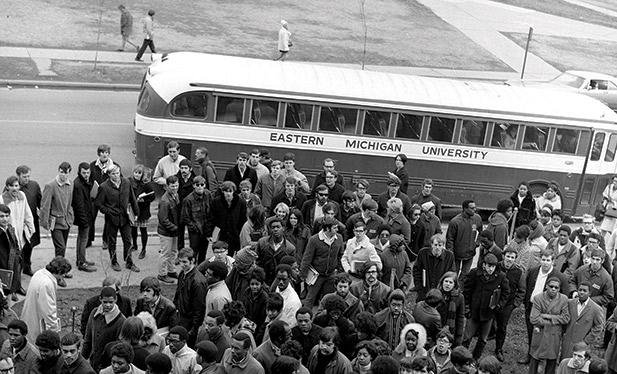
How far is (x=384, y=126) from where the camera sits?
19.2 m

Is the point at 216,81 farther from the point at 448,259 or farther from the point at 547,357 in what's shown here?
the point at 547,357

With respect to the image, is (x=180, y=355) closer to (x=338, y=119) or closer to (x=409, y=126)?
(x=338, y=119)

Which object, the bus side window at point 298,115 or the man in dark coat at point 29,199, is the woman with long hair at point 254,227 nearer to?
the man in dark coat at point 29,199

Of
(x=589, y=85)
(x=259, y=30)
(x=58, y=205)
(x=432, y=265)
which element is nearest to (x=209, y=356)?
(x=432, y=265)

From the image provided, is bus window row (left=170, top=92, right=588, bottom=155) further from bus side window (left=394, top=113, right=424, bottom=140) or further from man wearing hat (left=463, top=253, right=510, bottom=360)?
man wearing hat (left=463, top=253, right=510, bottom=360)

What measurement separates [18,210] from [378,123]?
8234mm

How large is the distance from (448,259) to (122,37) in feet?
63.5

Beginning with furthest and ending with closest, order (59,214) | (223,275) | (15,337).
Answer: (59,214) → (223,275) → (15,337)

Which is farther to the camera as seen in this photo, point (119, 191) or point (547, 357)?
point (119, 191)

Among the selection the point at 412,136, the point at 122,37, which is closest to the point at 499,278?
the point at 412,136

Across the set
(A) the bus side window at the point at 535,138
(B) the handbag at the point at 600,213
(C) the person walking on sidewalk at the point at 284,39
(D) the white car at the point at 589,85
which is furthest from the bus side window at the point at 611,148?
(C) the person walking on sidewalk at the point at 284,39

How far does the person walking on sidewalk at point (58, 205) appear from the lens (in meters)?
14.0

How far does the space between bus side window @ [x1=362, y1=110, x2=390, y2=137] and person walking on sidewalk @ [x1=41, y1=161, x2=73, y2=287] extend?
7012 mm

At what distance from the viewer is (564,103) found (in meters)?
20.1
